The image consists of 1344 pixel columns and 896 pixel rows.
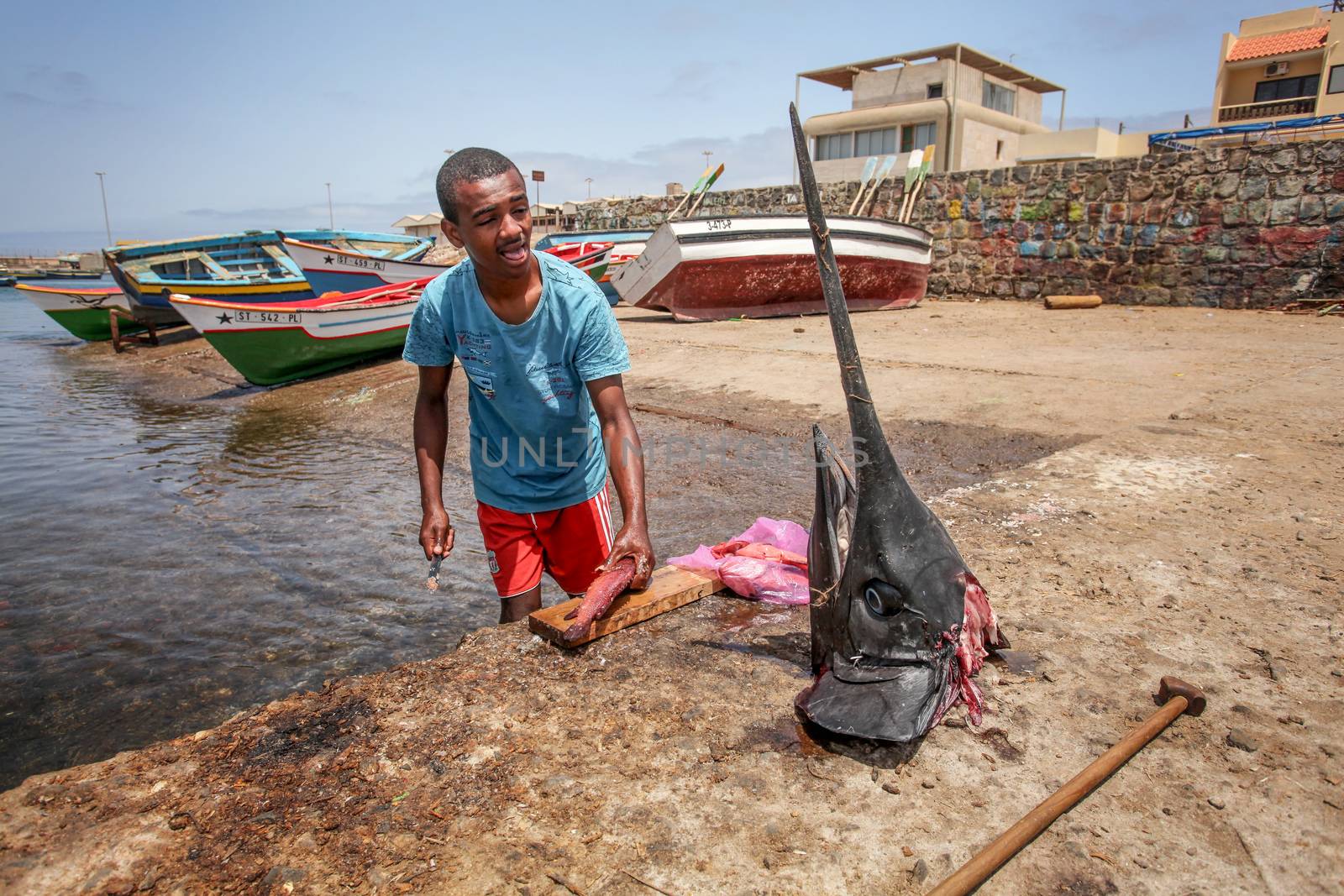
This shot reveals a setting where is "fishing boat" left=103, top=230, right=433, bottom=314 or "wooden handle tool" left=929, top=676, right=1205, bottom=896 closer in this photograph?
"wooden handle tool" left=929, top=676, right=1205, bottom=896

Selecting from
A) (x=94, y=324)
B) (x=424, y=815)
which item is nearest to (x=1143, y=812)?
(x=424, y=815)

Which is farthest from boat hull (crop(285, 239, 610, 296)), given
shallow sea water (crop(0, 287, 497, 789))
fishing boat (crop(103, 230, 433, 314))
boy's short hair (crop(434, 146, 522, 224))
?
boy's short hair (crop(434, 146, 522, 224))

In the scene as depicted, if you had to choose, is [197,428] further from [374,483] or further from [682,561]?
[682,561]

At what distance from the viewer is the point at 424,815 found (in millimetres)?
1709

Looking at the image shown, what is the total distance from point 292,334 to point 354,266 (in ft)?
12.6

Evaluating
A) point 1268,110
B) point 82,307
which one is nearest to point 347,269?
point 82,307

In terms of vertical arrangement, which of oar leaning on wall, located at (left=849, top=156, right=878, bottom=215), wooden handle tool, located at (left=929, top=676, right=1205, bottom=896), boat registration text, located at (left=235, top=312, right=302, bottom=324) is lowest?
wooden handle tool, located at (left=929, top=676, right=1205, bottom=896)

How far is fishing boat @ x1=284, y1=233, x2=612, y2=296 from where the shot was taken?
555 inches

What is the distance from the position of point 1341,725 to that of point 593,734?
6.11ft

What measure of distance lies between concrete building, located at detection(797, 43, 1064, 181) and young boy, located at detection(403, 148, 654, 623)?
86.5 ft

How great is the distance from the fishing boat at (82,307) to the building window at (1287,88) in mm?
35230

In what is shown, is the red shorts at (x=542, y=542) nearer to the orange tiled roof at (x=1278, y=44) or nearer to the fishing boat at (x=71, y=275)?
the orange tiled roof at (x=1278, y=44)

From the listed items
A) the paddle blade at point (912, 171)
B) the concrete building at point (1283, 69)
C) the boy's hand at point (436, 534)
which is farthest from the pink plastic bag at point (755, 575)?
the concrete building at point (1283, 69)

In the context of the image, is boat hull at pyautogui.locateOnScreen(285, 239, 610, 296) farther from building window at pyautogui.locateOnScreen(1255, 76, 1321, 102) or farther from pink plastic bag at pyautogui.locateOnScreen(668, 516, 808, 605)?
building window at pyautogui.locateOnScreen(1255, 76, 1321, 102)
